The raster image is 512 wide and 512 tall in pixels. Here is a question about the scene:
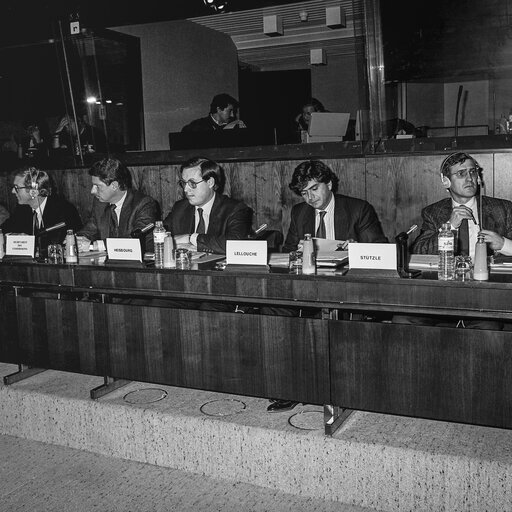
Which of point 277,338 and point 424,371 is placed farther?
point 277,338

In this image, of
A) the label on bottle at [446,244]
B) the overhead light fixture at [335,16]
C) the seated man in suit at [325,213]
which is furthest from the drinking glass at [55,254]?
the overhead light fixture at [335,16]

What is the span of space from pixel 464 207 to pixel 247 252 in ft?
3.20

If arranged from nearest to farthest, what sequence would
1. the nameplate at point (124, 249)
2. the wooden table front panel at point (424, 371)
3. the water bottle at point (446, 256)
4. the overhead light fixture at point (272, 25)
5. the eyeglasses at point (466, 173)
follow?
the wooden table front panel at point (424, 371), the water bottle at point (446, 256), the nameplate at point (124, 249), the eyeglasses at point (466, 173), the overhead light fixture at point (272, 25)

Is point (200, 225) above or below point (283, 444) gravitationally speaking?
above

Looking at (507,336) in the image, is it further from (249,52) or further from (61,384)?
(249,52)

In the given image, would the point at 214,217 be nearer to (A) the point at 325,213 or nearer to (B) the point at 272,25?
(A) the point at 325,213

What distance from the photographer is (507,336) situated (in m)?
2.01

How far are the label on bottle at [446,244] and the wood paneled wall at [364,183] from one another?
1392 mm

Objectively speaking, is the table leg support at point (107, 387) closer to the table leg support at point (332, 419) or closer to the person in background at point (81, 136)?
the table leg support at point (332, 419)

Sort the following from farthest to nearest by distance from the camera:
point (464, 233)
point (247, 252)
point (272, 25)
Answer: point (272, 25)
point (464, 233)
point (247, 252)

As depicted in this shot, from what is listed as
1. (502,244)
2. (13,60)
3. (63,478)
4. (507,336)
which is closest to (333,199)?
(502,244)

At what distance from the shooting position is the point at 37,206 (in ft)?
13.5

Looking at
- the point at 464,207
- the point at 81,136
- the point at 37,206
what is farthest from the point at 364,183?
the point at 81,136

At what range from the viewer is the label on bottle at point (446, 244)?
2215mm
